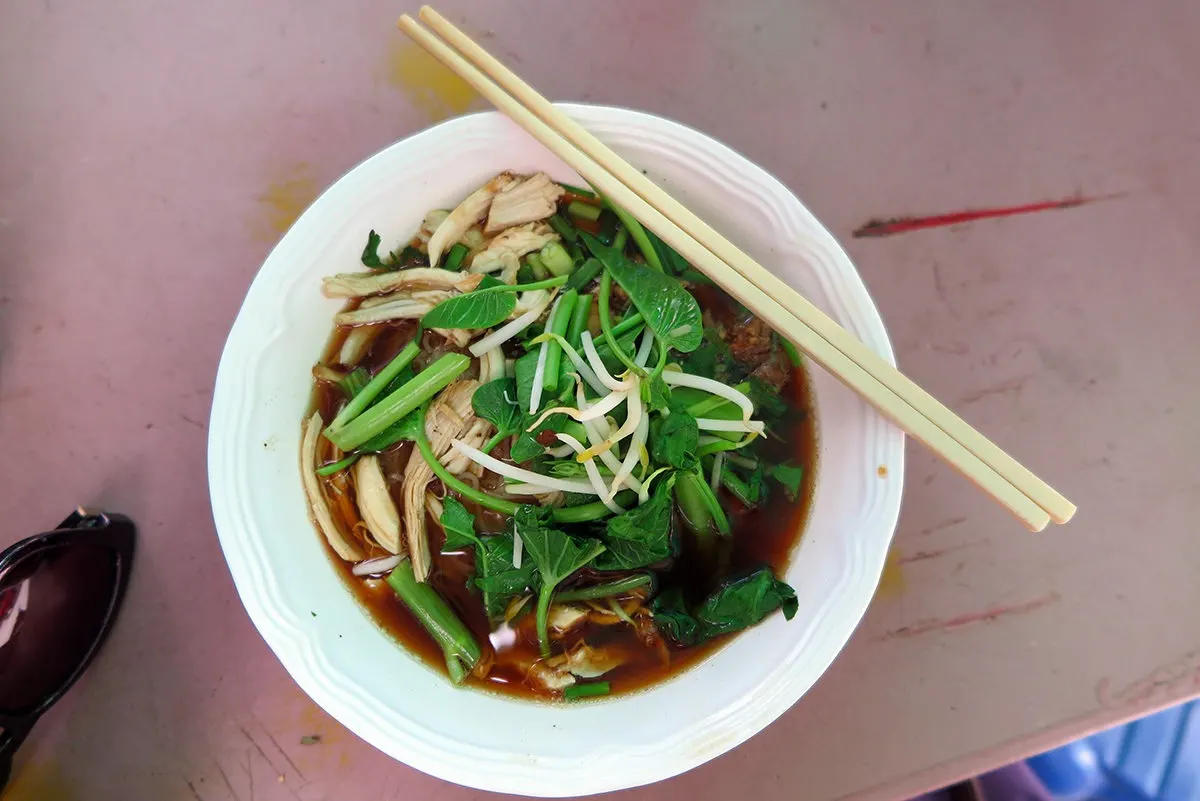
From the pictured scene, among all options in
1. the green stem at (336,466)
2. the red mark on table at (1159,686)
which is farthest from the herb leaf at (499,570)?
the red mark on table at (1159,686)

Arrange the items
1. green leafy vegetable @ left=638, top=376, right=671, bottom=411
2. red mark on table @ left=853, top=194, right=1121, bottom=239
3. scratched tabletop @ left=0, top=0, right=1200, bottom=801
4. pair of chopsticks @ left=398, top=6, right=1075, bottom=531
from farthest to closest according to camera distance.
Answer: red mark on table @ left=853, top=194, right=1121, bottom=239 < scratched tabletop @ left=0, top=0, right=1200, bottom=801 < green leafy vegetable @ left=638, top=376, right=671, bottom=411 < pair of chopsticks @ left=398, top=6, right=1075, bottom=531

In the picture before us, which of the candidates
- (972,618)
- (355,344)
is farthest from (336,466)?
(972,618)

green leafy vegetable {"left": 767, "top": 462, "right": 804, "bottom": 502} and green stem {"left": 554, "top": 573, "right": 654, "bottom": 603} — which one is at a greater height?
green leafy vegetable {"left": 767, "top": 462, "right": 804, "bottom": 502}

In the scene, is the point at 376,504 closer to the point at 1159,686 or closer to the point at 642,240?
the point at 642,240

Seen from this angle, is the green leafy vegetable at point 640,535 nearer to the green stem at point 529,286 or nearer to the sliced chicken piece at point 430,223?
the green stem at point 529,286

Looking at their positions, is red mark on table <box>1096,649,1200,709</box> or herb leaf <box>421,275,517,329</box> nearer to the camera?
herb leaf <box>421,275,517,329</box>

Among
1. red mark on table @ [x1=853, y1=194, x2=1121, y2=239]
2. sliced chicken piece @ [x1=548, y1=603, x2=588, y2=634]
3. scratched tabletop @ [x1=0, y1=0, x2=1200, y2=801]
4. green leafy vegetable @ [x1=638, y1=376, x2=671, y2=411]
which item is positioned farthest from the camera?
red mark on table @ [x1=853, y1=194, x2=1121, y2=239]

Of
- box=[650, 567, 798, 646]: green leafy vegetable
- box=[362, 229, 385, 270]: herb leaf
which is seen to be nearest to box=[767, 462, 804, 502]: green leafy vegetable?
box=[650, 567, 798, 646]: green leafy vegetable

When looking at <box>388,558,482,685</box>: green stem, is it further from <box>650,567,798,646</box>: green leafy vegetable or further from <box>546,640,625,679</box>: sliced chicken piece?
<box>650,567,798,646</box>: green leafy vegetable
